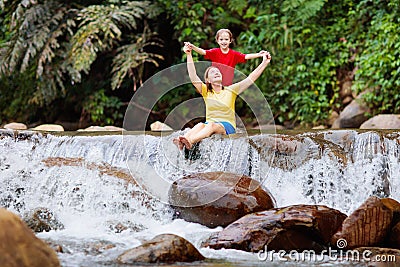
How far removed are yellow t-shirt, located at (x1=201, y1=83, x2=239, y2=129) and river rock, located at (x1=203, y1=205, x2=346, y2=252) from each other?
1.59 meters

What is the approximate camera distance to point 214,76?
5562 mm

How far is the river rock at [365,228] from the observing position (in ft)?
13.6

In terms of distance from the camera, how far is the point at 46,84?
995 cm

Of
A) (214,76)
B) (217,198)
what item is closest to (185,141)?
(214,76)

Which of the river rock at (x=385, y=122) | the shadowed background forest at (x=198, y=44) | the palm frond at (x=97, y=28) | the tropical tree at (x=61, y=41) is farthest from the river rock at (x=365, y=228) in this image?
the palm frond at (x=97, y=28)

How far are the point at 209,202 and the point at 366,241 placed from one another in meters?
1.32

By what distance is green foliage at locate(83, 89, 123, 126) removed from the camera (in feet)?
34.5

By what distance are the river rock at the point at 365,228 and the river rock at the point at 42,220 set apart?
2.28 metres

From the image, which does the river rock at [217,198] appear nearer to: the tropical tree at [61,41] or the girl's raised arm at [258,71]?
the girl's raised arm at [258,71]

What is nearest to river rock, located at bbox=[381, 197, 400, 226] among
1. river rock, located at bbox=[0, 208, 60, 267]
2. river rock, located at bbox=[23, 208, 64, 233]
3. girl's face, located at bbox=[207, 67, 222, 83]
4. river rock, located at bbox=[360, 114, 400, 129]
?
girl's face, located at bbox=[207, 67, 222, 83]

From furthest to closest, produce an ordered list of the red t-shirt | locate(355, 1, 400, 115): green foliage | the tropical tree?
the tropical tree
locate(355, 1, 400, 115): green foliage
the red t-shirt

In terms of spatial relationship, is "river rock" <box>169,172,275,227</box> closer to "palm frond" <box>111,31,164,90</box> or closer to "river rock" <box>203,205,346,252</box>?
"river rock" <box>203,205,346,252</box>

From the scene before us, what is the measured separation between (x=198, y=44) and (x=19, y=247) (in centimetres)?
786

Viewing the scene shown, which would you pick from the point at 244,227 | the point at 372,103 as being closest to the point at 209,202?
the point at 244,227
